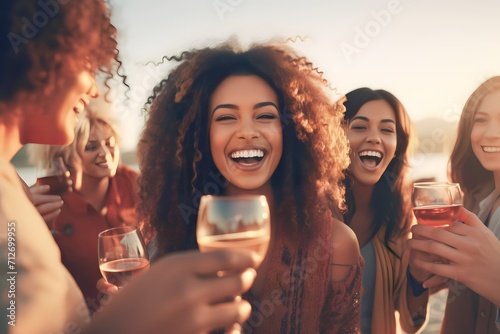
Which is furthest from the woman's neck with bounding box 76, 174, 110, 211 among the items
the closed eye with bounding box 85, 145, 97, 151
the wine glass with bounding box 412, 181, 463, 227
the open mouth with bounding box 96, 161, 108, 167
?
the wine glass with bounding box 412, 181, 463, 227

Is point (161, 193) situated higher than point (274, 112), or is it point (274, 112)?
point (274, 112)

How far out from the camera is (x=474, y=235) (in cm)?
212

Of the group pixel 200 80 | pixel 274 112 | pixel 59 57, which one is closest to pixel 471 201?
pixel 274 112

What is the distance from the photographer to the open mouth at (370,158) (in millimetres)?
3451

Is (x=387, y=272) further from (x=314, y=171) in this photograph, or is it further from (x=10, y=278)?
(x=10, y=278)

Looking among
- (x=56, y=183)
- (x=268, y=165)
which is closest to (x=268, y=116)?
(x=268, y=165)

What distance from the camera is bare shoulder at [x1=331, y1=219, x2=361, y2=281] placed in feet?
8.53

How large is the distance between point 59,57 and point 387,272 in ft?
9.41

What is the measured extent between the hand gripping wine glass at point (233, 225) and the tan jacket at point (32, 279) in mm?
503

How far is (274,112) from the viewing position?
8.23 ft

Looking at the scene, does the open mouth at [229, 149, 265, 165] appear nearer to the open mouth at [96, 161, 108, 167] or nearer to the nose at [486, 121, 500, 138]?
the nose at [486, 121, 500, 138]

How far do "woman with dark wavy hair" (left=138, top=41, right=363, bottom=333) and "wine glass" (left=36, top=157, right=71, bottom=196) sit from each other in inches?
30.8

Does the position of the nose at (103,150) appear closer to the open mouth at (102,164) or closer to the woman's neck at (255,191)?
the open mouth at (102,164)

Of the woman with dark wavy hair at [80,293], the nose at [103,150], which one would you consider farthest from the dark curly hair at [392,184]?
the woman with dark wavy hair at [80,293]
